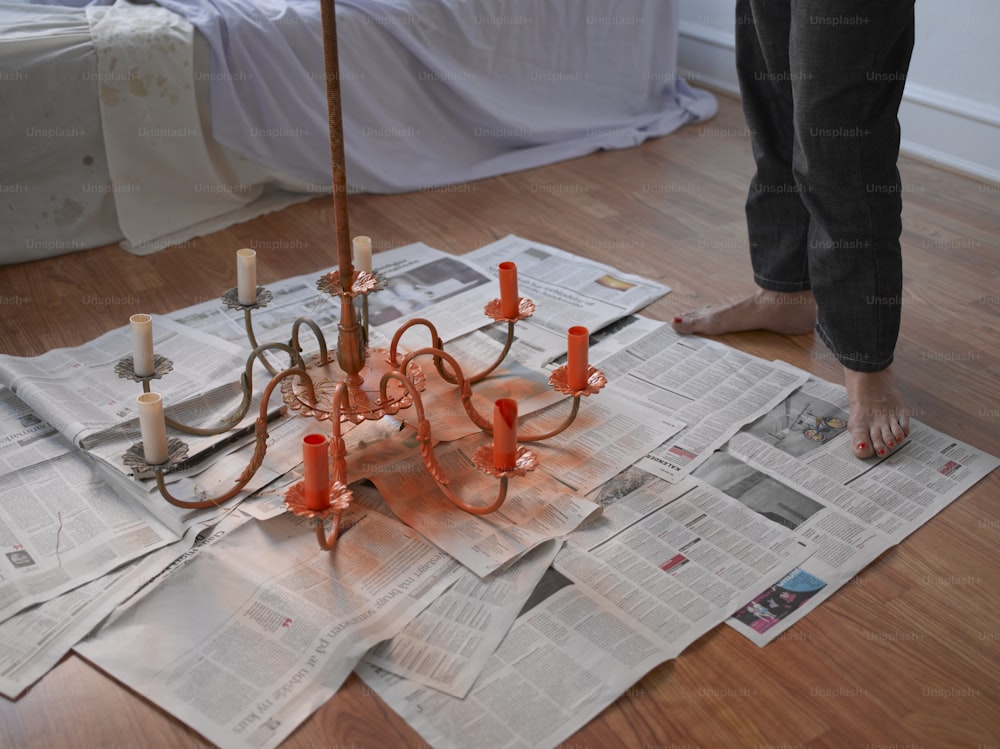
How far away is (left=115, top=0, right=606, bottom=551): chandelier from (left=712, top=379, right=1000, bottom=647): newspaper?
0.95 ft

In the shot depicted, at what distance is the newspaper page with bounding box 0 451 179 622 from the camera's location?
3.80ft

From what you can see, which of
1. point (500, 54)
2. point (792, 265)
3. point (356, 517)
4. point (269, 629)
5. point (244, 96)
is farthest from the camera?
point (500, 54)

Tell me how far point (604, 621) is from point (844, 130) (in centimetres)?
73

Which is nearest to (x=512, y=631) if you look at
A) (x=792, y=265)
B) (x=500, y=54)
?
(x=792, y=265)

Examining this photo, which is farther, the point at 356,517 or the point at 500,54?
the point at 500,54

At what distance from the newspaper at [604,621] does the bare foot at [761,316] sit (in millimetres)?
445

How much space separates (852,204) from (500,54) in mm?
1314

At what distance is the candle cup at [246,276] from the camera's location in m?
1.31

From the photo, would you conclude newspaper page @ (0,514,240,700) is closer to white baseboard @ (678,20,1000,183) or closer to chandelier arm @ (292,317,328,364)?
chandelier arm @ (292,317,328,364)

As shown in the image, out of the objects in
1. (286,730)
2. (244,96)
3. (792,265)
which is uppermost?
(244,96)

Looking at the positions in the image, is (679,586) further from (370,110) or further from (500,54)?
(500,54)

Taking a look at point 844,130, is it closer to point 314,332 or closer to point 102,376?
point 314,332

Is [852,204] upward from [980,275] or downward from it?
upward

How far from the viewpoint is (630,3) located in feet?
8.53
